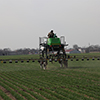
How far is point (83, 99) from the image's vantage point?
9.80 meters

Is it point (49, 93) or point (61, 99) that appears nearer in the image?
point (61, 99)

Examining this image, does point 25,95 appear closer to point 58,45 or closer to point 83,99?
point 83,99

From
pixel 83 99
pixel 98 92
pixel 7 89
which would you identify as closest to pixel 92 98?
pixel 83 99

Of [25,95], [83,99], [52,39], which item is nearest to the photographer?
[83,99]

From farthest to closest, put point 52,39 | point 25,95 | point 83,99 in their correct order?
point 52,39, point 25,95, point 83,99

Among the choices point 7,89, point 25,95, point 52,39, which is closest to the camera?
point 25,95

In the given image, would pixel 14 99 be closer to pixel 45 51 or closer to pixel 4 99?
pixel 4 99

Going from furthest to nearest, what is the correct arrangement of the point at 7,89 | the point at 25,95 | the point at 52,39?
the point at 52,39, the point at 7,89, the point at 25,95

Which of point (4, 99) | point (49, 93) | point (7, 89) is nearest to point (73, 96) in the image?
point (49, 93)

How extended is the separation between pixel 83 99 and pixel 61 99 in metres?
1.15

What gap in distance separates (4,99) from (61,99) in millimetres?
3090

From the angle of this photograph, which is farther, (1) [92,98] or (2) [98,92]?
(2) [98,92]

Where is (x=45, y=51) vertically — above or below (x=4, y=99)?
above

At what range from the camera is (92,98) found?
10094 millimetres
